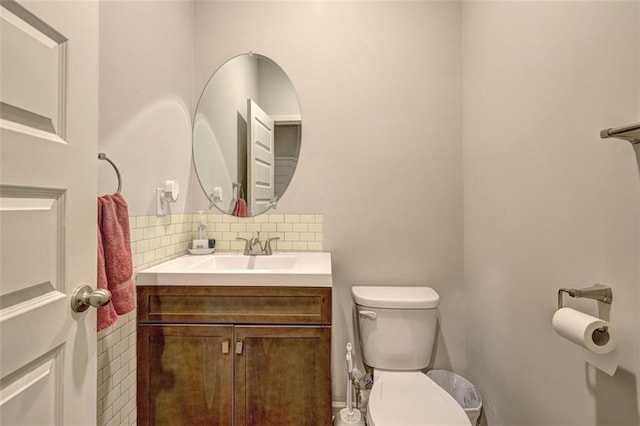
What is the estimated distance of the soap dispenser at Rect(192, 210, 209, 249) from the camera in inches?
69.7

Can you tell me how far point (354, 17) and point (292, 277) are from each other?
5.03 feet

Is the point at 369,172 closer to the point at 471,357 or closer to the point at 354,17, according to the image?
the point at 354,17

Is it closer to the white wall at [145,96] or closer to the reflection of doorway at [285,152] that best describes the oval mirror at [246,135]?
the reflection of doorway at [285,152]

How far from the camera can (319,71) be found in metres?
1.89

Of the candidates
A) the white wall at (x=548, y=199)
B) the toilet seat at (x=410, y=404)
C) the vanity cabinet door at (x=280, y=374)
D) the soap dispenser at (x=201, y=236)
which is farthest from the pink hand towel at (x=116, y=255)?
the white wall at (x=548, y=199)

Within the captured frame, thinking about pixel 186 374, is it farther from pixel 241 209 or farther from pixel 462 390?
pixel 462 390

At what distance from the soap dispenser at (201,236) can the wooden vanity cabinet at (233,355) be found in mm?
465

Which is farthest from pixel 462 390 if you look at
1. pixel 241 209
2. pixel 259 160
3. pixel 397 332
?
pixel 259 160

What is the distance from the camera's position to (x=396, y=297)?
1.63 metres

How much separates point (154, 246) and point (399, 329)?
1.22 metres

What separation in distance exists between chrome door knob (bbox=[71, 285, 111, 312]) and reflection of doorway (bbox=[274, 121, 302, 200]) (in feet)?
4.05

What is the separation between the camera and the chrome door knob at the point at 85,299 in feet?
2.27

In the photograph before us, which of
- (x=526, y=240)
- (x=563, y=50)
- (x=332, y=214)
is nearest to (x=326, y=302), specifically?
(x=332, y=214)

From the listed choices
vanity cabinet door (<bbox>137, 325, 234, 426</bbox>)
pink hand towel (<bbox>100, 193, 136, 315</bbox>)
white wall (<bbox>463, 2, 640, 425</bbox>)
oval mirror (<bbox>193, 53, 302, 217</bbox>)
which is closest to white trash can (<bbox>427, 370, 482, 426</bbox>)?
white wall (<bbox>463, 2, 640, 425</bbox>)
